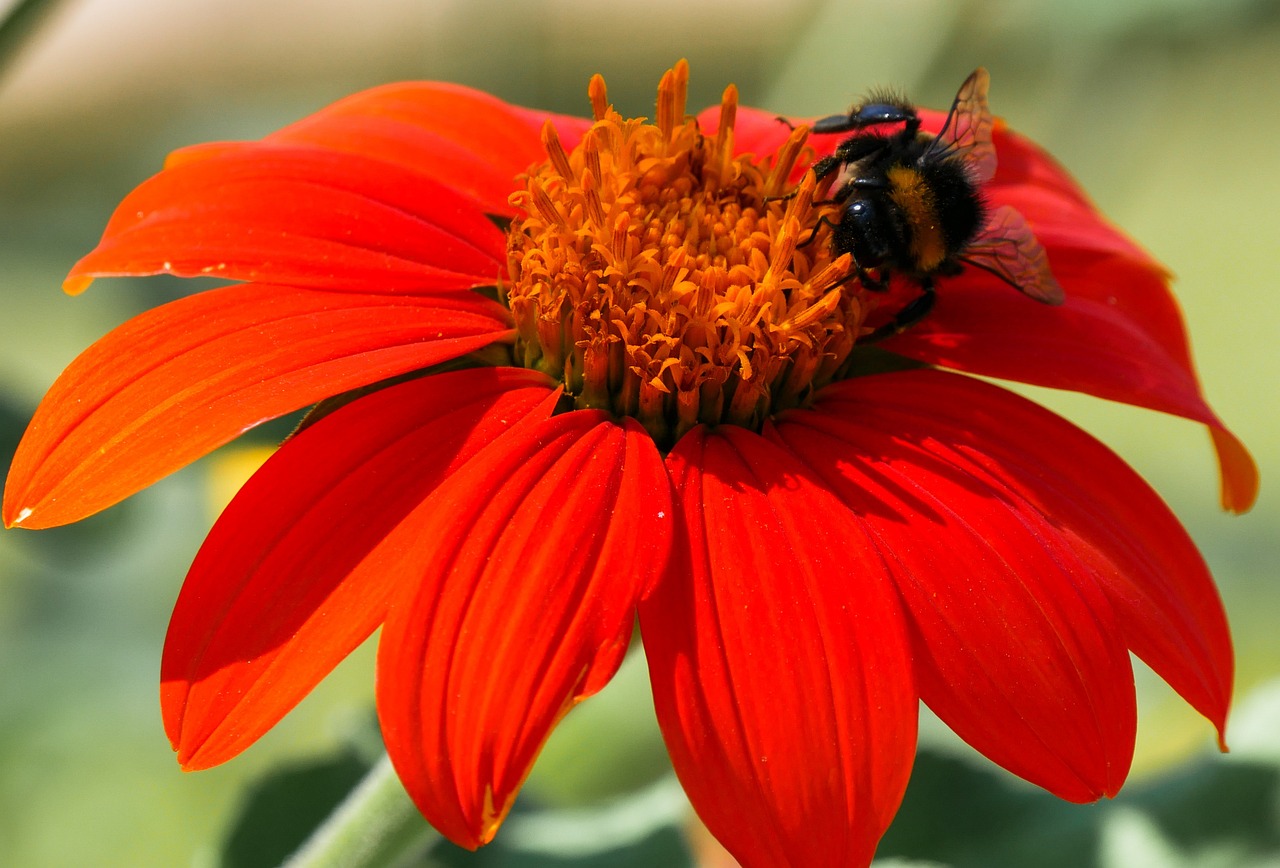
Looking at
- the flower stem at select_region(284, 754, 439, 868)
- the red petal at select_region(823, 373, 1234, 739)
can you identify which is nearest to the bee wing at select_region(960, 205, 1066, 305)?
the red petal at select_region(823, 373, 1234, 739)

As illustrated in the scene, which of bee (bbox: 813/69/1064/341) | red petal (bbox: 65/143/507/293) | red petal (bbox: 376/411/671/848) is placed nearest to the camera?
red petal (bbox: 376/411/671/848)

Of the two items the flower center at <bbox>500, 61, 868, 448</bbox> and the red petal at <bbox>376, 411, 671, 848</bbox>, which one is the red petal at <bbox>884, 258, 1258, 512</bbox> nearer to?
the flower center at <bbox>500, 61, 868, 448</bbox>

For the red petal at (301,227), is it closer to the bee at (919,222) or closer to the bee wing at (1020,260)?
the bee at (919,222)

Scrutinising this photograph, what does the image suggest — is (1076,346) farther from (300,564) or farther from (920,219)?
(300,564)

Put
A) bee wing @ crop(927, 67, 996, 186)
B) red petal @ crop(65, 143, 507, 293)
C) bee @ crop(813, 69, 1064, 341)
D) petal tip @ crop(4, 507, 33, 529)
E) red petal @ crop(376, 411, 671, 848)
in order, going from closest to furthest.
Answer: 1. red petal @ crop(376, 411, 671, 848)
2. petal tip @ crop(4, 507, 33, 529)
3. red petal @ crop(65, 143, 507, 293)
4. bee @ crop(813, 69, 1064, 341)
5. bee wing @ crop(927, 67, 996, 186)

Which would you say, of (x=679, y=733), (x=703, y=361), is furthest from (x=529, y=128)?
(x=679, y=733)
